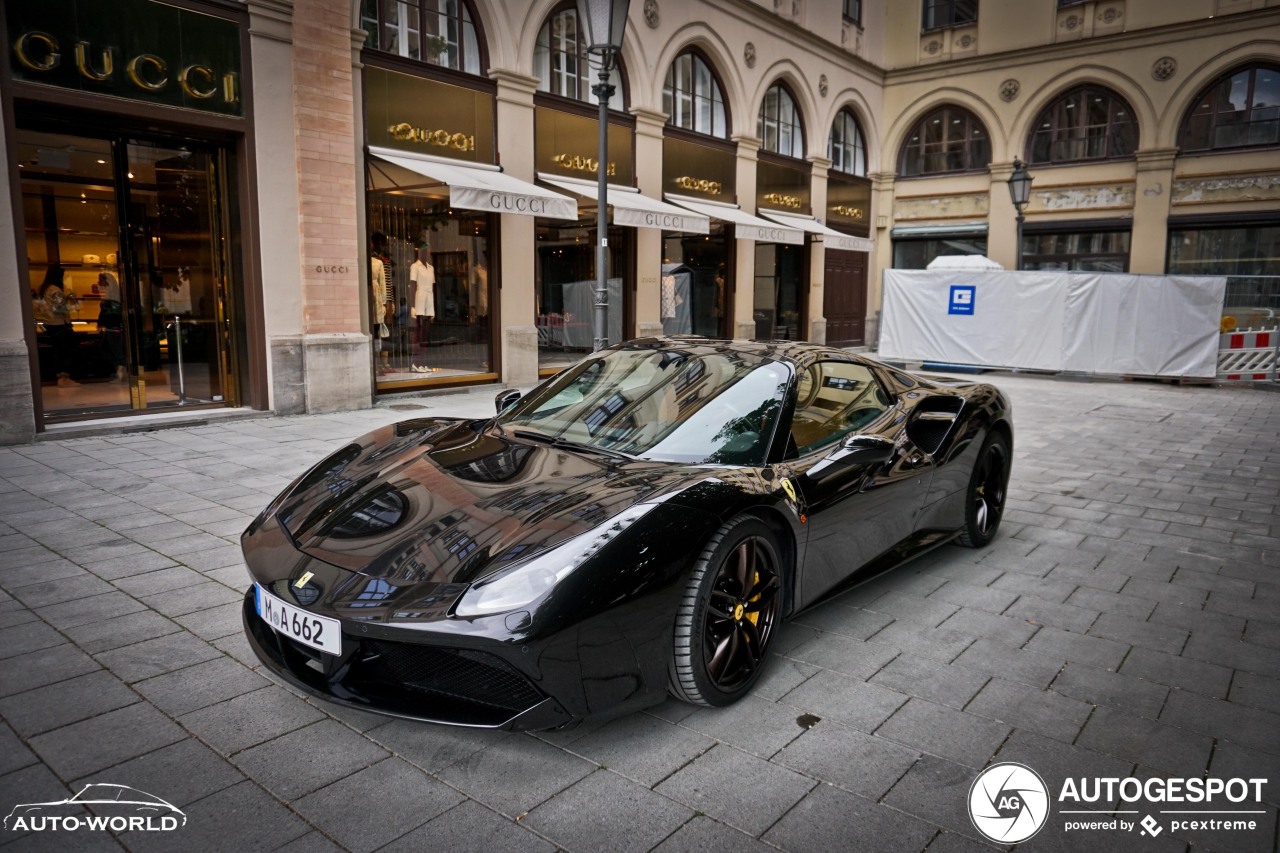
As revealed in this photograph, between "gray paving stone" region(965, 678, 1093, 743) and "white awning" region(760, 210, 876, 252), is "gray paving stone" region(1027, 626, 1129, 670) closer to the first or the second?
"gray paving stone" region(965, 678, 1093, 743)

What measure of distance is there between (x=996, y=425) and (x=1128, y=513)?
187cm

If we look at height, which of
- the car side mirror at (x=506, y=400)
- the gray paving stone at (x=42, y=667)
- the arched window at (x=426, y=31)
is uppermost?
the arched window at (x=426, y=31)

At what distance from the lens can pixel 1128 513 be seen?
616 cm

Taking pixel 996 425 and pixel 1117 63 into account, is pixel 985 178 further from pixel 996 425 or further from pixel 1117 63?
pixel 996 425

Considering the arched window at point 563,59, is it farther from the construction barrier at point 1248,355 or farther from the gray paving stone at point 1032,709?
the gray paving stone at point 1032,709

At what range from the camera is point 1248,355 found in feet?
50.3

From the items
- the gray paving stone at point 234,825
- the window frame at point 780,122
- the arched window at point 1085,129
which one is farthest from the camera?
the arched window at point 1085,129

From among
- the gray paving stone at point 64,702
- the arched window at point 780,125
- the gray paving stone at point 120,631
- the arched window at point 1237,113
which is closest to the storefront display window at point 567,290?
the arched window at point 780,125

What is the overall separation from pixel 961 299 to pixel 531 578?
1704cm

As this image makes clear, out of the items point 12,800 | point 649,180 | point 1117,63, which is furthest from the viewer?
point 1117,63

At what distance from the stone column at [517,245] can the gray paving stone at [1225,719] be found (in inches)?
436

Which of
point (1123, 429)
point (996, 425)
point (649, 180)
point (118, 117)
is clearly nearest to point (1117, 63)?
point (649, 180)

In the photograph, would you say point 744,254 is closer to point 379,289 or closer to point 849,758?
point 379,289

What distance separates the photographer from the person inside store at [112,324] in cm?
898
